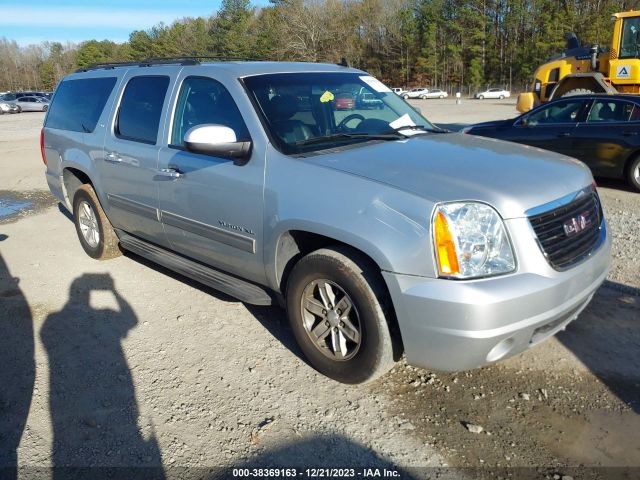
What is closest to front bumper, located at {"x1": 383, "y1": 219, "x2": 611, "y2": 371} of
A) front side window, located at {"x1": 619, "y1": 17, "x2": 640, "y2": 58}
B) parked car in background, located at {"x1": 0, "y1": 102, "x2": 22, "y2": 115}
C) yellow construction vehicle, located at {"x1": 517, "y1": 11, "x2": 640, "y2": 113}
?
yellow construction vehicle, located at {"x1": 517, "y1": 11, "x2": 640, "y2": 113}

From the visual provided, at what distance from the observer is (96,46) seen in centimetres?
10138

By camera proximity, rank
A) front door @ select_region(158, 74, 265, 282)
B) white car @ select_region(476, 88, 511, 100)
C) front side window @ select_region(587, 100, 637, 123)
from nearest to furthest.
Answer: front door @ select_region(158, 74, 265, 282) → front side window @ select_region(587, 100, 637, 123) → white car @ select_region(476, 88, 511, 100)

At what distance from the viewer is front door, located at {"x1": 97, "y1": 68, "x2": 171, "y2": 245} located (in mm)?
4340

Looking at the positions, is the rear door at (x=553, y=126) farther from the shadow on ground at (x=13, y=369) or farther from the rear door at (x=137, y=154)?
the shadow on ground at (x=13, y=369)

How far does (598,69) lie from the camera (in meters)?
13.1

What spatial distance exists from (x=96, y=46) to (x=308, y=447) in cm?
11365

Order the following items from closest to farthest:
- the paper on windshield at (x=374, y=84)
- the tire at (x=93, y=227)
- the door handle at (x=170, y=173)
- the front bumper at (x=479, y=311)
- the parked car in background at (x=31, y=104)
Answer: the front bumper at (x=479, y=311) < the door handle at (x=170, y=173) < the paper on windshield at (x=374, y=84) < the tire at (x=93, y=227) < the parked car in background at (x=31, y=104)

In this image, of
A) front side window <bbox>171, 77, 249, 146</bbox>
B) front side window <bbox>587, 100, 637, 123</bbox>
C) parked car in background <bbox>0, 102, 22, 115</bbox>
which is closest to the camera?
front side window <bbox>171, 77, 249, 146</bbox>

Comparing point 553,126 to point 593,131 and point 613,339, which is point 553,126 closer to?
point 593,131

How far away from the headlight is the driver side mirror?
1418 mm

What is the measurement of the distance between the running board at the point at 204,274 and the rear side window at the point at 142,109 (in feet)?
3.15

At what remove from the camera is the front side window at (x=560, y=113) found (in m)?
8.80

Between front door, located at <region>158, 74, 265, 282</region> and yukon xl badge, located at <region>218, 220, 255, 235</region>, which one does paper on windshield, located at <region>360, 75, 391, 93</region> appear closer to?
front door, located at <region>158, 74, 265, 282</region>

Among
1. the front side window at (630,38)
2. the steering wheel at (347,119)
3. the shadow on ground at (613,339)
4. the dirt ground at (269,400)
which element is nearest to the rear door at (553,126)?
the dirt ground at (269,400)
